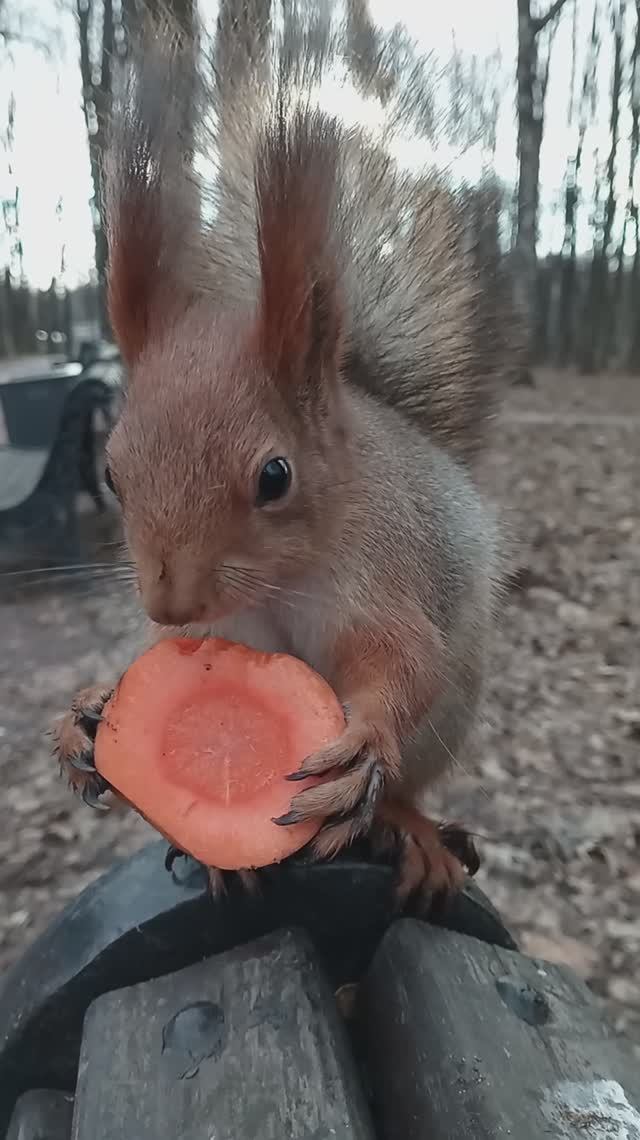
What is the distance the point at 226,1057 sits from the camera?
2.00 ft

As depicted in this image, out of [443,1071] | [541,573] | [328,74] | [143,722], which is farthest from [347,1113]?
[541,573]

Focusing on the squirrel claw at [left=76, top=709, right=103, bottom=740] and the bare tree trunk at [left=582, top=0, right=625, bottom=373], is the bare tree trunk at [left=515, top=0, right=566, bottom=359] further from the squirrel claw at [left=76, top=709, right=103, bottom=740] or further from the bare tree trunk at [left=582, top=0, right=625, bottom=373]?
the squirrel claw at [left=76, top=709, right=103, bottom=740]

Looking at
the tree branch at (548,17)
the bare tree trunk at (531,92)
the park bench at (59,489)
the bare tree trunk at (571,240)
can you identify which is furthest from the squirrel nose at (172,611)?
the bare tree trunk at (571,240)

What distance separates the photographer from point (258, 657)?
0.74m

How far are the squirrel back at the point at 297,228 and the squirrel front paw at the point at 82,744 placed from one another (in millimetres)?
295

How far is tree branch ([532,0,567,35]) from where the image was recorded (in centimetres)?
481

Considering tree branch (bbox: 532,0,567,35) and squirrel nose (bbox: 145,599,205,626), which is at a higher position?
tree branch (bbox: 532,0,567,35)

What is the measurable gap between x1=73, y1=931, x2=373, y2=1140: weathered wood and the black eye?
1.02 feet

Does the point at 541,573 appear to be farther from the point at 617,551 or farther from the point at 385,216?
the point at 385,216

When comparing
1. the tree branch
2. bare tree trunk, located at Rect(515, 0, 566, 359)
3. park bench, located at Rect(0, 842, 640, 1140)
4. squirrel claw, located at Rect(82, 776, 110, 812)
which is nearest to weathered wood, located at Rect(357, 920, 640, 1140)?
park bench, located at Rect(0, 842, 640, 1140)

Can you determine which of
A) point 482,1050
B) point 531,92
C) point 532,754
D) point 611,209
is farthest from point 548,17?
point 482,1050

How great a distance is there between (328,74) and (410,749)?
0.62 m

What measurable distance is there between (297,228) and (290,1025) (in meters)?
0.55

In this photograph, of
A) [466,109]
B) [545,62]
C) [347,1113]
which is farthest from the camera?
[545,62]
